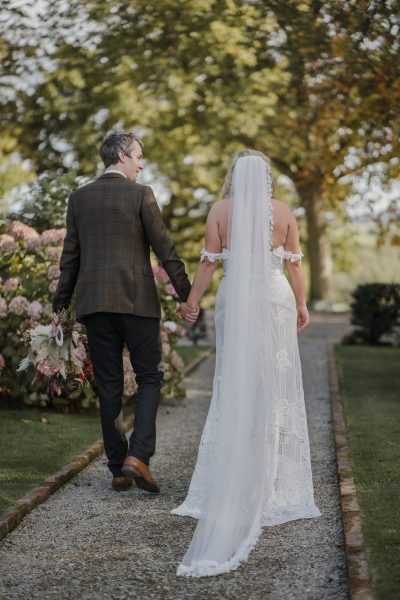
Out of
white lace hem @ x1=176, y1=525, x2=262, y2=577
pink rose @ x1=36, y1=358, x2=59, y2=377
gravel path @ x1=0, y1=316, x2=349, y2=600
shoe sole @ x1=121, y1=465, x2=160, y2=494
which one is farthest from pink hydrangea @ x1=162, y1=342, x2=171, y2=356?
white lace hem @ x1=176, y1=525, x2=262, y2=577

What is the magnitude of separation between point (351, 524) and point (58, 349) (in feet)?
7.75

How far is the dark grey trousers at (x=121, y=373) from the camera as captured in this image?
620 centimetres

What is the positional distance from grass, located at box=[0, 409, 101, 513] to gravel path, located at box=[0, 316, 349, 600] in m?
0.25

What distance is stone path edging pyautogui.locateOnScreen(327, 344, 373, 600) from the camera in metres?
4.23

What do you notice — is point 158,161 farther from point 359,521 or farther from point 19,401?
point 359,521

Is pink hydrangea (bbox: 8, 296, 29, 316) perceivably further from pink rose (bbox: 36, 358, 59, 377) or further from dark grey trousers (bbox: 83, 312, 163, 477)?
dark grey trousers (bbox: 83, 312, 163, 477)

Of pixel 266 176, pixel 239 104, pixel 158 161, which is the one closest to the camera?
pixel 266 176

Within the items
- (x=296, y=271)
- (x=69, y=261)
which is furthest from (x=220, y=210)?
(x=69, y=261)

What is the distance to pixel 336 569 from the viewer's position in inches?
183

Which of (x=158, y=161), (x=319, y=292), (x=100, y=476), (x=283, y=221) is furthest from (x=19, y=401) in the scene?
(x=319, y=292)

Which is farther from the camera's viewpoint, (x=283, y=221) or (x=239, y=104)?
(x=239, y=104)

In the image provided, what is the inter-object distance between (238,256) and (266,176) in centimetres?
55

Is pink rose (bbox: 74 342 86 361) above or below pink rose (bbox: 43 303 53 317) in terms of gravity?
above

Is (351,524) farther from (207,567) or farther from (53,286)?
(53,286)
